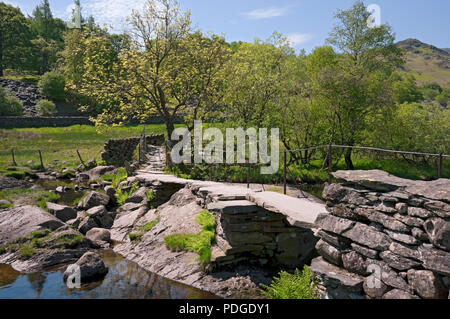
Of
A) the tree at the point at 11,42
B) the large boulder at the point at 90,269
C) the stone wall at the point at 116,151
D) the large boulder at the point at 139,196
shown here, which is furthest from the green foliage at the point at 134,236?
the tree at the point at 11,42

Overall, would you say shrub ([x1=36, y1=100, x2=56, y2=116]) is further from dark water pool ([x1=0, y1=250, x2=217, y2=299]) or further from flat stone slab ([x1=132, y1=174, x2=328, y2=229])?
flat stone slab ([x1=132, y1=174, x2=328, y2=229])

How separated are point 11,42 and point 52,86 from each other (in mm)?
24928

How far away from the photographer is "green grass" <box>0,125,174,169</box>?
95.4 ft

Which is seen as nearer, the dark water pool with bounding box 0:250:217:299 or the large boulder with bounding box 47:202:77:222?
the dark water pool with bounding box 0:250:217:299

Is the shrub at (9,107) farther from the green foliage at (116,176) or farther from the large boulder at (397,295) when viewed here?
the large boulder at (397,295)

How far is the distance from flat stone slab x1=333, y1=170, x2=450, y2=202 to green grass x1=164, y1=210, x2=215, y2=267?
4.63m

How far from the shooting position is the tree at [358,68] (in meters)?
24.5

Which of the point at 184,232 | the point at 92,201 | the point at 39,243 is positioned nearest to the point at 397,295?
the point at 184,232

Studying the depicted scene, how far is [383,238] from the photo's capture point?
5301 millimetres

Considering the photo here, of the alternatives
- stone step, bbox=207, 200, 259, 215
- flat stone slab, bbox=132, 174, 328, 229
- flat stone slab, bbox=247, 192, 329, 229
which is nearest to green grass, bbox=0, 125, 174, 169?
flat stone slab, bbox=132, 174, 328, 229

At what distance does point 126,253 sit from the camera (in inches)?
428

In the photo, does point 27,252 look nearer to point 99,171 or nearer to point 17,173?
point 99,171

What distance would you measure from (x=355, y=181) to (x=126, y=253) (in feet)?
26.7
